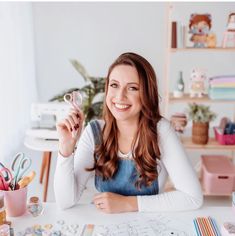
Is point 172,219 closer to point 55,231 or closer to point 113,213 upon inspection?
point 113,213

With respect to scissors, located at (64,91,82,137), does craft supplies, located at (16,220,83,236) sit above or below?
below

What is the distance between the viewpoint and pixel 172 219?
1.15 m

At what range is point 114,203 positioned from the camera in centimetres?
120

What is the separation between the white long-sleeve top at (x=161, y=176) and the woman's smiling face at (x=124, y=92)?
16 centimetres

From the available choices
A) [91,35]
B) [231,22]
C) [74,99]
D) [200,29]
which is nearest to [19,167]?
[74,99]

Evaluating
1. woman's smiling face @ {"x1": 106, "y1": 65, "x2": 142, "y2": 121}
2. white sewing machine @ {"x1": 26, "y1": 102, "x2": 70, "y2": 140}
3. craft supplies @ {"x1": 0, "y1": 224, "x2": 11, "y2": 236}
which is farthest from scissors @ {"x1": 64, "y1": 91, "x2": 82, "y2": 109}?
white sewing machine @ {"x1": 26, "y1": 102, "x2": 70, "y2": 140}

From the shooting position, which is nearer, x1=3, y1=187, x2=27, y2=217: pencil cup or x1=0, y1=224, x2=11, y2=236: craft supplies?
x1=0, y1=224, x2=11, y2=236: craft supplies

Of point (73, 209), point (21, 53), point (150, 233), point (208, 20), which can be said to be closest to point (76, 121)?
point (73, 209)

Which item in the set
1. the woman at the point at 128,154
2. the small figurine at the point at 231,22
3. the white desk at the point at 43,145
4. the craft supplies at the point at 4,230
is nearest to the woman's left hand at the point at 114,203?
the woman at the point at 128,154

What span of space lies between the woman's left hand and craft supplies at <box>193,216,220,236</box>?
21 cm

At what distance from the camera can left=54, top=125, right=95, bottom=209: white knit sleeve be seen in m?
1.24

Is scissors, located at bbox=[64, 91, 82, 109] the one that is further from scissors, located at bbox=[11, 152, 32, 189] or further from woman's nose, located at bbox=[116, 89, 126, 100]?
scissors, located at bbox=[11, 152, 32, 189]

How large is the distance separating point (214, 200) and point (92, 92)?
1215 mm

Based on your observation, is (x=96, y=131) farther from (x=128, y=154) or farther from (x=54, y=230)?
(x=54, y=230)
